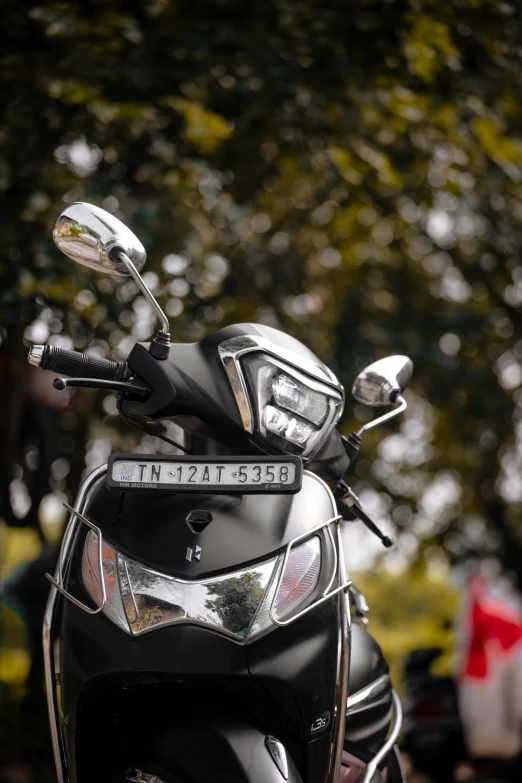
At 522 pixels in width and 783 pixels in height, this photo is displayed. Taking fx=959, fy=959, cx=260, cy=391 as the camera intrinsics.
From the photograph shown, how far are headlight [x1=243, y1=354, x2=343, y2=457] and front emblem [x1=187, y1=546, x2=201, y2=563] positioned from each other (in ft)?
1.09

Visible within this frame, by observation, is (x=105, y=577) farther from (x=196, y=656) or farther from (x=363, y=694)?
(x=363, y=694)

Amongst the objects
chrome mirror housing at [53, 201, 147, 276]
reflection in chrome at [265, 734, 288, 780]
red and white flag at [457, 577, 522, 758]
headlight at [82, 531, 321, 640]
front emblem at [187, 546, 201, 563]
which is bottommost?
red and white flag at [457, 577, 522, 758]

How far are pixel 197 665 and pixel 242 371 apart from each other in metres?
0.64

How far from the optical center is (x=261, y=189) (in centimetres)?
571

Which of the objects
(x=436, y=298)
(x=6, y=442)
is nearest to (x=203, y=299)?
(x=6, y=442)

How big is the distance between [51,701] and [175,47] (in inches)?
143

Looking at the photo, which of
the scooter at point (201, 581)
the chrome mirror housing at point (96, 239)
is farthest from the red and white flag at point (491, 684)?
the chrome mirror housing at point (96, 239)

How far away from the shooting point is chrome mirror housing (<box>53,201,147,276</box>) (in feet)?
6.79

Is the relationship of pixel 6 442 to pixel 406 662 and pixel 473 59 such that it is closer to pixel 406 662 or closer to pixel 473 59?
pixel 406 662

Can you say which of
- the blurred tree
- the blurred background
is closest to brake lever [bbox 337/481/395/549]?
the blurred background

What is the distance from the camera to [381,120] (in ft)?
18.9

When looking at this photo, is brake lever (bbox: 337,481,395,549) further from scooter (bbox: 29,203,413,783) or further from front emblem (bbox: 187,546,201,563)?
front emblem (bbox: 187,546,201,563)

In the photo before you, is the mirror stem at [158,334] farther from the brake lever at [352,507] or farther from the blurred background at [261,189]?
the blurred background at [261,189]

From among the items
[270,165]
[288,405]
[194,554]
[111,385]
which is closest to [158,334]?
[111,385]
